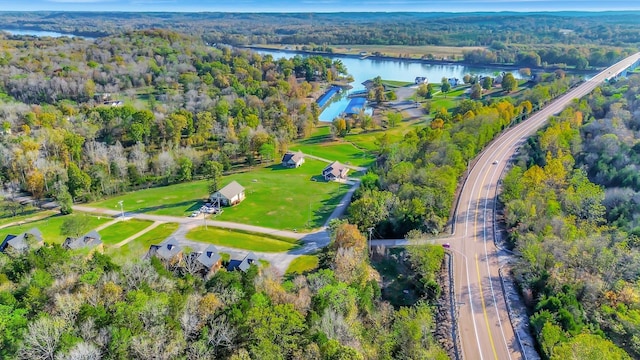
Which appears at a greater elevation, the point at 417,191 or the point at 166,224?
the point at 417,191

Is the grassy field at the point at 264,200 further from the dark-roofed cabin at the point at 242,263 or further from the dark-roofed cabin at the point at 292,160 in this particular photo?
the dark-roofed cabin at the point at 242,263

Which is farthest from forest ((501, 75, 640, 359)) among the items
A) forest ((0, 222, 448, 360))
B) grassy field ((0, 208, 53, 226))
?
grassy field ((0, 208, 53, 226))

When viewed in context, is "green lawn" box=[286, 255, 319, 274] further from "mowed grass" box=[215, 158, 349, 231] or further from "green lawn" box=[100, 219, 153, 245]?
"green lawn" box=[100, 219, 153, 245]

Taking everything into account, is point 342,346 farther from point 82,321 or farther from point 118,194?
point 118,194

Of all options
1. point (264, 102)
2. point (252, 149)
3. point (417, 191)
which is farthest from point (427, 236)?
point (264, 102)

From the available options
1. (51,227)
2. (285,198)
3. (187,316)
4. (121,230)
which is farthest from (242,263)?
(51,227)

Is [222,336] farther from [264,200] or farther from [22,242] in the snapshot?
[264,200]
